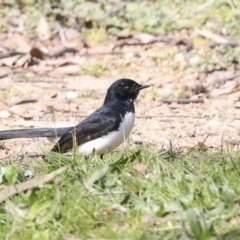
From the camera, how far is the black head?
7980 millimetres

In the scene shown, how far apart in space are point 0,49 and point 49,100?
205 centimetres

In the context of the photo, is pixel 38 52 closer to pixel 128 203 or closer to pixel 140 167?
pixel 140 167

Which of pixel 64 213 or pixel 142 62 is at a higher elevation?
pixel 64 213

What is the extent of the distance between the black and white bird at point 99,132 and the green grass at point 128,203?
1533mm

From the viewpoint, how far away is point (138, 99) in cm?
998

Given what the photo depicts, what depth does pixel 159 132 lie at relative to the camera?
8531 mm

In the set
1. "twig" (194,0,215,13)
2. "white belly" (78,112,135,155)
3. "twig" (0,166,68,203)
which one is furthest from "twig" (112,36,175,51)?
"twig" (0,166,68,203)

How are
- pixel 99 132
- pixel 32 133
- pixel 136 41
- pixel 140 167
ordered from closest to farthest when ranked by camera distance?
pixel 140 167, pixel 99 132, pixel 32 133, pixel 136 41

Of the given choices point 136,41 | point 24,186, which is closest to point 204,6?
point 136,41

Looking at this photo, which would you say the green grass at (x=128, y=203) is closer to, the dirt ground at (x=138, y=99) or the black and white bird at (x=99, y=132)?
the black and white bird at (x=99, y=132)

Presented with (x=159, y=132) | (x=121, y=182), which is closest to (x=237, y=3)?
(x=159, y=132)

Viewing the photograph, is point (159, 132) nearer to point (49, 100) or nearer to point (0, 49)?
point (49, 100)

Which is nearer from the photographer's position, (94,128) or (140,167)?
(140,167)

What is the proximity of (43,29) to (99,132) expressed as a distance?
17.5 ft
